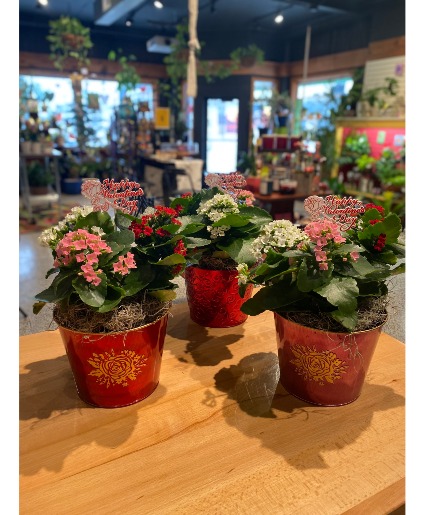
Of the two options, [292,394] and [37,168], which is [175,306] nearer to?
[292,394]

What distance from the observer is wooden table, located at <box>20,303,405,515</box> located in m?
0.79

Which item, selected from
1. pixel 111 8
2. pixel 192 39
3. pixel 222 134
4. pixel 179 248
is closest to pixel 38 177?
pixel 111 8

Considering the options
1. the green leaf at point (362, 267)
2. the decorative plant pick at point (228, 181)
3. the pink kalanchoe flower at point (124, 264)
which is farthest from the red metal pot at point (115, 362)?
the decorative plant pick at point (228, 181)

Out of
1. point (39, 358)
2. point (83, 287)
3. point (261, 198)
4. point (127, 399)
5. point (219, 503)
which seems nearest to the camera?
point (219, 503)

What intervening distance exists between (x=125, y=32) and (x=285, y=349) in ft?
31.2

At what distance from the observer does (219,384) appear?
1.11 meters

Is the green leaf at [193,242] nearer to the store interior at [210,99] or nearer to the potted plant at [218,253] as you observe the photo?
the potted plant at [218,253]

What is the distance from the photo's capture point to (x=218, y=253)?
4.42ft

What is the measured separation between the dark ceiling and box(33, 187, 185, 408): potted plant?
628cm

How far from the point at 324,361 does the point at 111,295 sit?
0.52 metres

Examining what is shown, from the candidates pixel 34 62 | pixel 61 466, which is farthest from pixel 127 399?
pixel 34 62

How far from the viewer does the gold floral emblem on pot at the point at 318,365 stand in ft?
3.25

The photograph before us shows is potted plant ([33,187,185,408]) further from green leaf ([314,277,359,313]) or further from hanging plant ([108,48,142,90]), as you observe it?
hanging plant ([108,48,142,90])

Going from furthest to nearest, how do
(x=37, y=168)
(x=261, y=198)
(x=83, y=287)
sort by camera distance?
(x=37, y=168) < (x=261, y=198) < (x=83, y=287)
